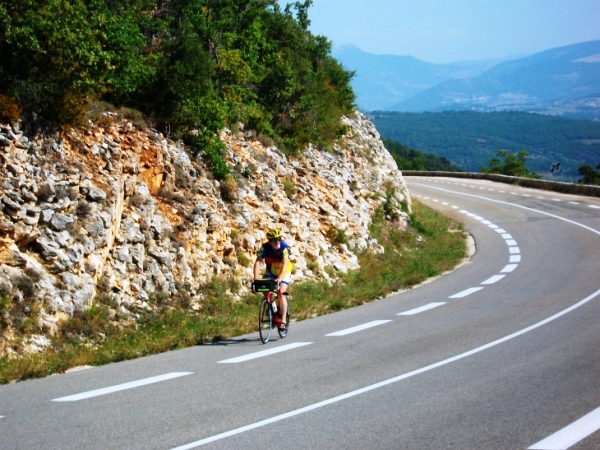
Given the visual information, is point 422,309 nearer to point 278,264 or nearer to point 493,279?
point 278,264

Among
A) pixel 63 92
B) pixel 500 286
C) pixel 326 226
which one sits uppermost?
pixel 63 92

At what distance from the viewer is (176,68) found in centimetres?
1788

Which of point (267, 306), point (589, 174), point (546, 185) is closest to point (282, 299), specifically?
point (267, 306)

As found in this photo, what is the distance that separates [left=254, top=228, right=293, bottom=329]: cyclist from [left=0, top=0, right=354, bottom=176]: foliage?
4809 millimetres

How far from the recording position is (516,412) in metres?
7.90

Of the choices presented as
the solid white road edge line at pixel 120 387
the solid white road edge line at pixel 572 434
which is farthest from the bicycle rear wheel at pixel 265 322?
the solid white road edge line at pixel 572 434

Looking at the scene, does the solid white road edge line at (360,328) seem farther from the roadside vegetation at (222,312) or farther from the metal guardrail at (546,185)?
the metal guardrail at (546,185)

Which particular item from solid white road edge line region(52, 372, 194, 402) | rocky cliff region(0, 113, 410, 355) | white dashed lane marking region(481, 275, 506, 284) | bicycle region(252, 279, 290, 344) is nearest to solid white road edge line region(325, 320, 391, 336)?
bicycle region(252, 279, 290, 344)

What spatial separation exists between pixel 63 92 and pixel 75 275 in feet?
12.5

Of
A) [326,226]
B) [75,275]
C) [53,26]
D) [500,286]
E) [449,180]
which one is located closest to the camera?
[75,275]

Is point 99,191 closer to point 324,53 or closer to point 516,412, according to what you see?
point 516,412

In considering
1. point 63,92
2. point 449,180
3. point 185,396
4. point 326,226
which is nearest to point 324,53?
point 326,226

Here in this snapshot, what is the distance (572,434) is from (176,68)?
13164 mm

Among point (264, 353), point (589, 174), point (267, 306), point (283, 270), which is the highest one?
point (283, 270)
